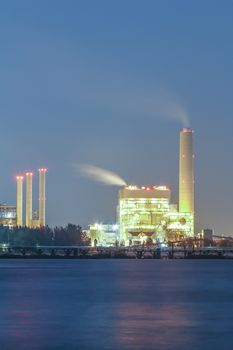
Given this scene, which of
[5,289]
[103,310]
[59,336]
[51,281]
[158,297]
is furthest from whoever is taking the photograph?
[51,281]

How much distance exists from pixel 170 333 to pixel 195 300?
2209 centimetres

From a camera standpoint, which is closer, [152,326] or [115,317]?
[152,326]

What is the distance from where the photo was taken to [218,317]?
59906mm

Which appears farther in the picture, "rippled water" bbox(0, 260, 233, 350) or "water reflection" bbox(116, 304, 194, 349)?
"rippled water" bbox(0, 260, 233, 350)

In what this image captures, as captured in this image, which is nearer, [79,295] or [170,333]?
[170,333]

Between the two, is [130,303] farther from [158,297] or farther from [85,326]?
[85,326]

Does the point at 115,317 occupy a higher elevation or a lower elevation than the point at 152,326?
higher

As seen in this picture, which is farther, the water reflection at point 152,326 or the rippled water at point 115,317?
the rippled water at point 115,317

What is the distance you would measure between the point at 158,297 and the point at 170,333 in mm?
24555

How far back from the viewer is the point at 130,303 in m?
70.8

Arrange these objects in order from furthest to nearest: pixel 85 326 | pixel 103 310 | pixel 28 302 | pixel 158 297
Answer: pixel 158 297, pixel 28 302, pixel 103 310, pixel 85 326

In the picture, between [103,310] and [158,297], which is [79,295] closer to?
[158,297]

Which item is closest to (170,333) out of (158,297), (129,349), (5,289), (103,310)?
(129,349)

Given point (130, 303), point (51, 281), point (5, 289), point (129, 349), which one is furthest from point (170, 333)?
point (51, 281)
